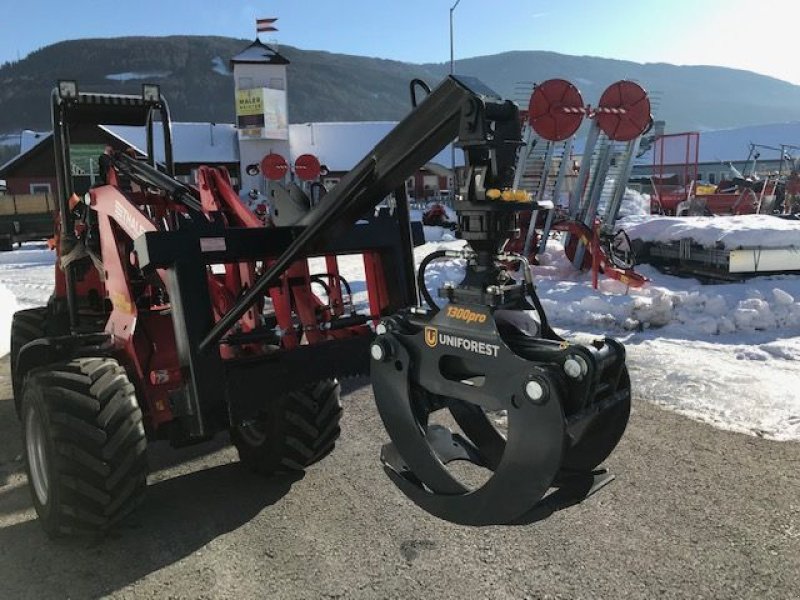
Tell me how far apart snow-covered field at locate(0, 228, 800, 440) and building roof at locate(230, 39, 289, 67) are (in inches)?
1421

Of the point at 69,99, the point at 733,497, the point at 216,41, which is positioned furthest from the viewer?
the point at 216,41

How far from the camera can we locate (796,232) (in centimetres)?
983

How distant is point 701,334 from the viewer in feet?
25.5

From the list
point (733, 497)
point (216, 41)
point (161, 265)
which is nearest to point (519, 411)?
point (161, 265)

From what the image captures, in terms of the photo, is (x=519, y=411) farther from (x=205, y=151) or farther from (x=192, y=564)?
(x=205, y=151)

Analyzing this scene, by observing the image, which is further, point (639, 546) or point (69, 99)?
point (69, 99)

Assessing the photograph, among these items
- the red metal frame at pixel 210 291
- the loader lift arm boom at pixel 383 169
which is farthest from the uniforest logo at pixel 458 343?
the red metal frame at pixel 210 291

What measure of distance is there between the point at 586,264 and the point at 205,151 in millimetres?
35501

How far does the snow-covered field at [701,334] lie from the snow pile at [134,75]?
15348 centimetres

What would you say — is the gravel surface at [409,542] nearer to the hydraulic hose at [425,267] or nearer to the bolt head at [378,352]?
the bolt head at [378,352]

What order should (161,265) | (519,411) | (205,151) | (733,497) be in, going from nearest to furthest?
(519,411) < (161,265) < (733,497) < (205,151)

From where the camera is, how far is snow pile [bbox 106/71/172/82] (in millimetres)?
147500

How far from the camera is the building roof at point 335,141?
45719 millimetres

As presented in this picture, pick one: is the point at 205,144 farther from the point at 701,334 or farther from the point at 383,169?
the point at 383,169
